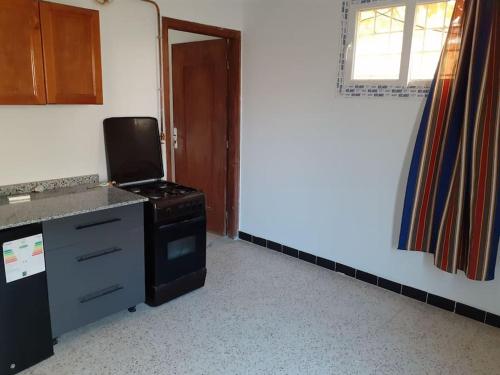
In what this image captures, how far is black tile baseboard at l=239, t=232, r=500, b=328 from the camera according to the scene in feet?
8.89

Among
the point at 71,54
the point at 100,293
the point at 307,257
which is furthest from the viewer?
the point at 307,257

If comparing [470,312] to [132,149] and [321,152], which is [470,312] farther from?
[132,149]

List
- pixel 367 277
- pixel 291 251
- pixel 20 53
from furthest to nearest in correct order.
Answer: pixel 291 251
pixel 367 277
pixel 20 53

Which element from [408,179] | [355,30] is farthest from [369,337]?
[355,30]

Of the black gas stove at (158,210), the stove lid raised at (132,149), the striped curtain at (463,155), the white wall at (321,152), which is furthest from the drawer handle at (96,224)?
the striped curtain at (463,155)

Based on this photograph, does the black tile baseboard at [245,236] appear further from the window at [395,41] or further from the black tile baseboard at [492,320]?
the black tile baseboard at [492,320]

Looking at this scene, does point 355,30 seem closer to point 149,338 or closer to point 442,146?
point 442,146

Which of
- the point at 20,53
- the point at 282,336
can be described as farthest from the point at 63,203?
the point at 282,336

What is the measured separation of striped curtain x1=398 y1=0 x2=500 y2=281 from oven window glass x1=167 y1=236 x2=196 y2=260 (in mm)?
1568

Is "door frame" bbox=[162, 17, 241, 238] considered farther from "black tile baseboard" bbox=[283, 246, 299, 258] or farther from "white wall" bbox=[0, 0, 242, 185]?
"black tile baseboard" bbox=[283, 246, 299, 258]

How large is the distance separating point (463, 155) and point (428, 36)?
85cm

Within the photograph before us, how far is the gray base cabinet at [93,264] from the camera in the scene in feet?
7.10

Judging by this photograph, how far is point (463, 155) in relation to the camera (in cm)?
245

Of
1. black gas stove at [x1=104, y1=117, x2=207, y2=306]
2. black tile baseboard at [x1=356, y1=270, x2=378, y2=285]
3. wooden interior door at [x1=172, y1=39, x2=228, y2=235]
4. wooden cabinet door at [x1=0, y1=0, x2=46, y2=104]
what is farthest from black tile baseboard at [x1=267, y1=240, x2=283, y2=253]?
wooden cabinet door at [x1=0, y1=0, x2=46, y2=104]
